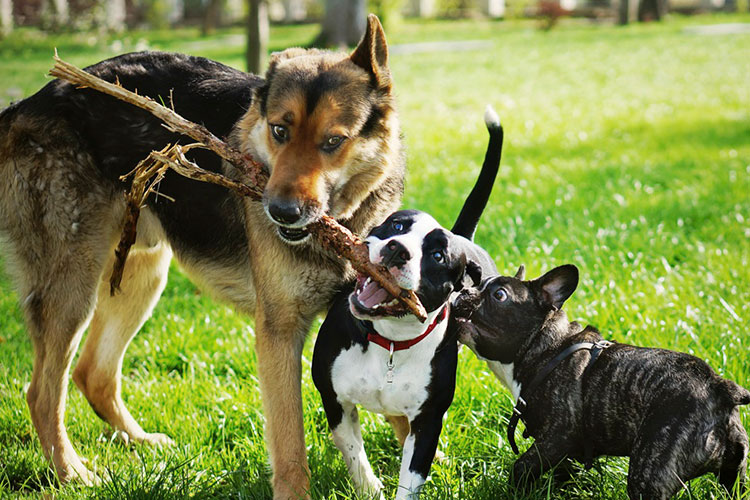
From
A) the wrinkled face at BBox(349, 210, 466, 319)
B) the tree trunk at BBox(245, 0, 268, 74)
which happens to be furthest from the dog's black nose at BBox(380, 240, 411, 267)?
the tree trunk at BBox(245, 0, 268, 74)

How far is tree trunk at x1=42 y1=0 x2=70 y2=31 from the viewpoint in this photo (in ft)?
71.6

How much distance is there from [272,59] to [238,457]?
188cm

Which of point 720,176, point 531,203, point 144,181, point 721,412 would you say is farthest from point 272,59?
point 720,176

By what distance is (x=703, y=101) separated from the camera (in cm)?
1355

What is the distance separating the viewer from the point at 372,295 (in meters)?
3.17

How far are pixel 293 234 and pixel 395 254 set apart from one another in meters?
0.51

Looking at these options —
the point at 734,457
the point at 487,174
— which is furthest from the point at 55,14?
the point at 734,457

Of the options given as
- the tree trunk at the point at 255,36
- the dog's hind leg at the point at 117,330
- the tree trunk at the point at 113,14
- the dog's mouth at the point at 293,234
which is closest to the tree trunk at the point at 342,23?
the tree trunk at the point at 113,14

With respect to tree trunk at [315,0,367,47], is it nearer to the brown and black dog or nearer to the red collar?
the brown and black dog

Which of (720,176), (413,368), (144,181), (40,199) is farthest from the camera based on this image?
(720,176)

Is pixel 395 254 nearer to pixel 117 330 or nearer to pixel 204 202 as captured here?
pixel 204 202

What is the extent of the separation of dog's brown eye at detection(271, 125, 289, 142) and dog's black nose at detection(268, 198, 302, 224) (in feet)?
1.16

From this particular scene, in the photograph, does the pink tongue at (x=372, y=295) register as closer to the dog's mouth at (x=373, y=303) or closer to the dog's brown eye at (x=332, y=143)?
the dog's mouth at (x=373, y=303)

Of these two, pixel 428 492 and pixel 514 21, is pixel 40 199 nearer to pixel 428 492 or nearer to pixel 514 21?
pixel 428 492
